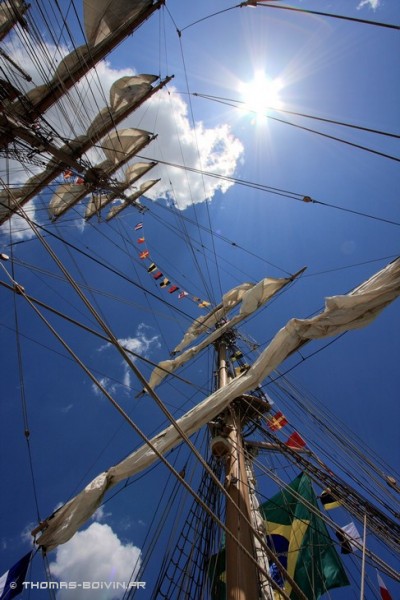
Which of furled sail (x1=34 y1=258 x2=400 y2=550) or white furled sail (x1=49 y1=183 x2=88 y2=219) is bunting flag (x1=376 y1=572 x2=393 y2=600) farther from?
white furled sail (x1=49 y1=183 x2=88 y2=219)

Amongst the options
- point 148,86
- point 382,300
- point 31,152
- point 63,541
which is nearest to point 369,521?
point 382,300

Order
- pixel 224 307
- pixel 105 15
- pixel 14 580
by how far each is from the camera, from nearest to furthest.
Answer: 1. pixel 14 580
2. pixel 105 15
3. pixel 224 307

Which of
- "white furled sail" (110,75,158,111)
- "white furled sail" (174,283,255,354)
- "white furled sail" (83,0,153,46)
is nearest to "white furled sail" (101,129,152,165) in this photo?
"white furled sail" (110,75,158,111)

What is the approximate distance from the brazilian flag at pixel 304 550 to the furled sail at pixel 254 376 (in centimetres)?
245

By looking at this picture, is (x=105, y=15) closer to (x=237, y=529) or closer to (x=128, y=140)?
(x=128, y=140)

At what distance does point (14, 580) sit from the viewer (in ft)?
12.2

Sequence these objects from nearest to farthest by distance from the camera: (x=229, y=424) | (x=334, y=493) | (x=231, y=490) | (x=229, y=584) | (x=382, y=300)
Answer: (x=229, y=584) → (x=382, y=300) → (x=231, y=490) → (x=334, y=493) → (x=229, y=424)

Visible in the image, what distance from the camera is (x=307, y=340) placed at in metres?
4.74

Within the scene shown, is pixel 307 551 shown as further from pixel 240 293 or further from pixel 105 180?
pixel 105 180

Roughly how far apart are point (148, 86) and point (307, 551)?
54.6 feet

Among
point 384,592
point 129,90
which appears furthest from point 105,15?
point 384,592

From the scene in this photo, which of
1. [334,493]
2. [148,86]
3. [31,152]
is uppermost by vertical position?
[148,86]

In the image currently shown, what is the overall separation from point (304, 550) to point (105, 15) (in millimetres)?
16874

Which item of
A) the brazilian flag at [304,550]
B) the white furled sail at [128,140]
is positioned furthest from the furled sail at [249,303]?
the white furled sail at [128,140]
